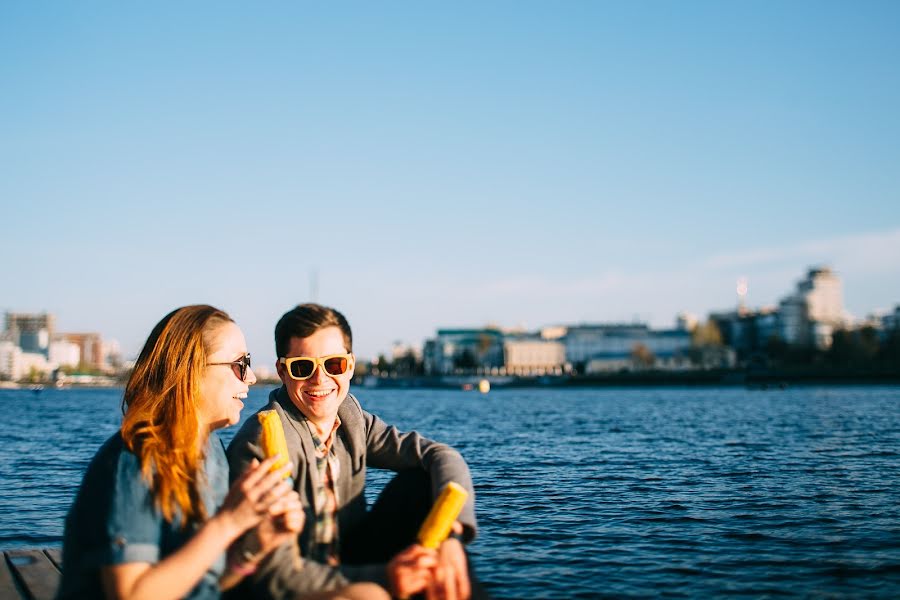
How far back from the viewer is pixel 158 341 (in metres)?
3.54

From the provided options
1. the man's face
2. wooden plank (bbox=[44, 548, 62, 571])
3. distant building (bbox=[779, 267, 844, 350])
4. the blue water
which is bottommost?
the blue water

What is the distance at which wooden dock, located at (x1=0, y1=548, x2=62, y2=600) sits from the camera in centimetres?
637

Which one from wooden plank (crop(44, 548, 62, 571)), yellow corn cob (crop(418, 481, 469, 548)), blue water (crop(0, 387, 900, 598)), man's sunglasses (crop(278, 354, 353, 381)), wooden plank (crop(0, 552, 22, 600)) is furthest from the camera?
blue water (crop(0, 387, 900, 598))

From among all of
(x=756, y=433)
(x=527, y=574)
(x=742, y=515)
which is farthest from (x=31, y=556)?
(x=756, y=433)

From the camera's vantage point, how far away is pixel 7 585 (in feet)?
21.9

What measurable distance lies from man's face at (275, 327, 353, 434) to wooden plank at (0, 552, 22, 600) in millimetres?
3347

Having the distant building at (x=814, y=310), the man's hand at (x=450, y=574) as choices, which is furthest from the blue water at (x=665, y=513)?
the distant building at (x=814, y=310)

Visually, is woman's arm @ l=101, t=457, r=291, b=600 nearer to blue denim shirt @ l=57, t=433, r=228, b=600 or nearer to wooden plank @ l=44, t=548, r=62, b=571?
blue denim shirt @ l=57, t=433, r=228, b=600

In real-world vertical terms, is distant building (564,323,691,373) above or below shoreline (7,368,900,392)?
above

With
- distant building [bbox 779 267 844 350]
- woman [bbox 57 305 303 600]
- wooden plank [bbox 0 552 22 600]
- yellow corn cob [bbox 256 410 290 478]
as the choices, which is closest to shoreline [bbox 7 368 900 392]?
distant building [bbox 779 267 844 350]

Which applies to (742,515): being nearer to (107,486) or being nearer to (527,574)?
(527,574)

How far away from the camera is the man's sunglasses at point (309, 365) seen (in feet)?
13.8

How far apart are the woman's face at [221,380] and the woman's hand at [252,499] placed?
485 mm

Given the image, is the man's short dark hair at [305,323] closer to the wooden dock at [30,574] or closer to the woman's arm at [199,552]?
the woman's arm at [199,552]
